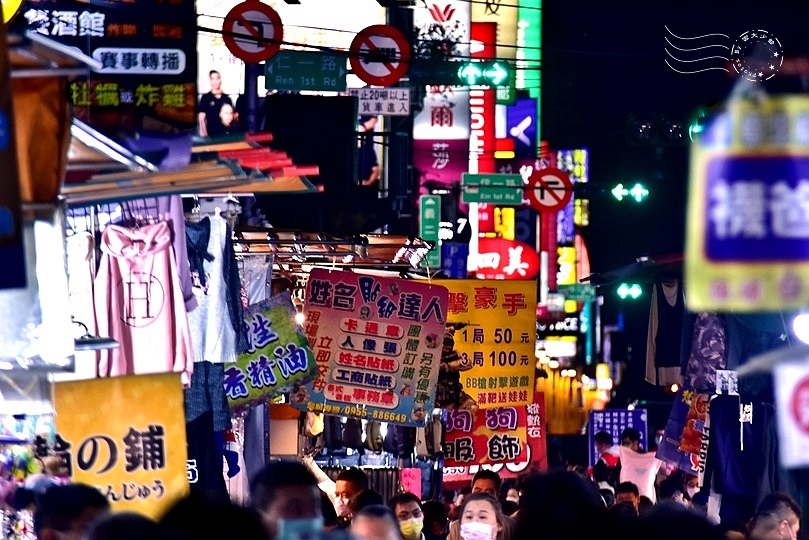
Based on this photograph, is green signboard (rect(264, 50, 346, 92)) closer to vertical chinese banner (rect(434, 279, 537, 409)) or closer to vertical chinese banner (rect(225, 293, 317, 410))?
vertical chinese banner (rect(434, 279, 537, 409))

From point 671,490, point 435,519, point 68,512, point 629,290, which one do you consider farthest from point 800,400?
point 629,290

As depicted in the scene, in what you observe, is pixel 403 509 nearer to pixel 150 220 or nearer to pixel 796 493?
pixel 150 220

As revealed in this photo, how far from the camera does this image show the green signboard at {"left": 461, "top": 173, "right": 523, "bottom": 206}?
27.7 meters

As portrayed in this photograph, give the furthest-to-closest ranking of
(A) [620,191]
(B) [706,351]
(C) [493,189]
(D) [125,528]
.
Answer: (A) [620,191], (C) [493,189], (B) [706,351], (D) [125,528]

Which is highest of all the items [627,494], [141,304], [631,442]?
[141,304]

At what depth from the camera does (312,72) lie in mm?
19766

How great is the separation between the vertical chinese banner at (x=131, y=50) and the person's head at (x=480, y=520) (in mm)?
3782

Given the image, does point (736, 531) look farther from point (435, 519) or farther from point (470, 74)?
point (470, 74)

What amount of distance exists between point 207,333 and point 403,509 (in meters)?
2.12

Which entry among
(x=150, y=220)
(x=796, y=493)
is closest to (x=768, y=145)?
(x=150, y=220)

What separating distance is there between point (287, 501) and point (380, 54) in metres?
12.6

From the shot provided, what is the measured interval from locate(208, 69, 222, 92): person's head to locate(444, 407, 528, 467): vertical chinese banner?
8.81m

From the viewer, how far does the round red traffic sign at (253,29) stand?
709 inches

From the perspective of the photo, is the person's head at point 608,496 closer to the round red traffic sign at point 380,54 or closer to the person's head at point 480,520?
the person's head at point 480,520
